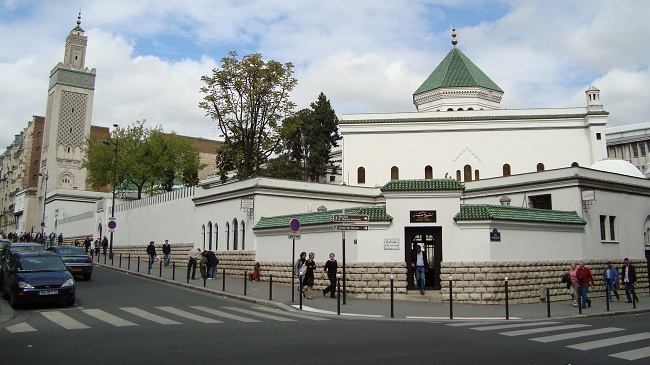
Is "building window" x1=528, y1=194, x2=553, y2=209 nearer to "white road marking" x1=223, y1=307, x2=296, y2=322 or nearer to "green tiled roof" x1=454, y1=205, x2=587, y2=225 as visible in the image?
"green tiled roof" x1=454, y1=205, x2=587, y2=225

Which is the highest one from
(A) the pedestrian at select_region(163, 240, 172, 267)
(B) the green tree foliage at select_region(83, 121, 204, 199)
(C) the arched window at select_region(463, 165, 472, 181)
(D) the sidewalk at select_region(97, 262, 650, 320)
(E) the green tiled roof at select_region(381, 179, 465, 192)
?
(B) the green tree foliage at select_region(83, 121, 204, 199)

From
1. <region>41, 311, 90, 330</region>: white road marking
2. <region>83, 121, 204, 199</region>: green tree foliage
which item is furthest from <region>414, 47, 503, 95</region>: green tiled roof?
<region>41, 311, 90, 330</region>: white road marking

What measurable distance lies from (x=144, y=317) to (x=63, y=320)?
1956 millimetres

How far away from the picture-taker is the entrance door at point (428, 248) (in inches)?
863

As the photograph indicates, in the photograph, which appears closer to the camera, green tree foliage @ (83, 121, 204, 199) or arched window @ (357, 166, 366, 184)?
arched window @ (357, 166, 366, 184)

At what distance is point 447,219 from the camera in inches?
863

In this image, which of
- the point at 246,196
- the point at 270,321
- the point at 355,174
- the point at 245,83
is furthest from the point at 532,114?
the point at 270,321

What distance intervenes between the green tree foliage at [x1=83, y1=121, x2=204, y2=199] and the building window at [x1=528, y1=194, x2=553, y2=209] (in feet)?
134

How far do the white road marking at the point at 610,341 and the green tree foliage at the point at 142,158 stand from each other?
52.3 meters

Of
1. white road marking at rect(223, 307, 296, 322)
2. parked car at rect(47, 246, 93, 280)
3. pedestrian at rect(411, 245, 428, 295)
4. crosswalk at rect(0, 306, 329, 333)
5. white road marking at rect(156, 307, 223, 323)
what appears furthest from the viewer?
parked car at rect(47, 246, 93, 280)

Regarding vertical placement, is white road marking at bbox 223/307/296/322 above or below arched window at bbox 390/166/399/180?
below

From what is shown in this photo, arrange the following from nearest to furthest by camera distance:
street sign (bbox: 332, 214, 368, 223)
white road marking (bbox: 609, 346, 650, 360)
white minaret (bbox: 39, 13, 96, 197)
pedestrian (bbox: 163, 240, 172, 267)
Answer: white road marking (bbox: 609, 346, 650, 360) < street sign (bbox: 332, 214, 368, 223) < pedestrian (bbox: 163, 240, 172, 267) < white minaret (bbox: 39, 13, 96, 197)

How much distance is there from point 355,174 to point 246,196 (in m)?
18.4

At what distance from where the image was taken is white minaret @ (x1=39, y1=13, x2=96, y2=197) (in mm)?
87062
